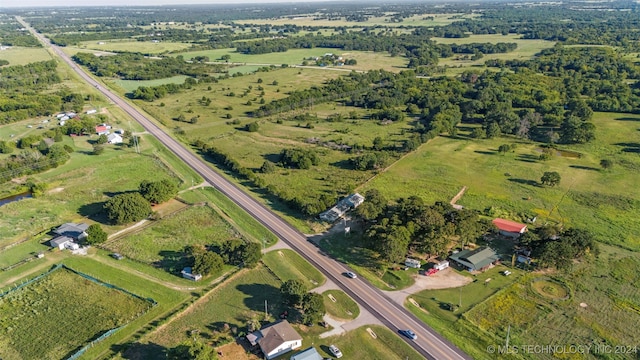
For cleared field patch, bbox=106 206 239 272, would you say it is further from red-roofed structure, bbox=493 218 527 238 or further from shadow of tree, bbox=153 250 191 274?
red-roofed structure, bbox=493 218 527 238

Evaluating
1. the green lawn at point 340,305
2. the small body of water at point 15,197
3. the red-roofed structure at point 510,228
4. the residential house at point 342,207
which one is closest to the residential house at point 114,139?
the small body of water at point 15,197

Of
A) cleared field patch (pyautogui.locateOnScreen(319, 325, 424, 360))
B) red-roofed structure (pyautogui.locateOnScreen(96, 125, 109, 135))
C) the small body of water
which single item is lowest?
cleared field patch (pyautogui.locateOnScreen(319, 325, 424, 360))

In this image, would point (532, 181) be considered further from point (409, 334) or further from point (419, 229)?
point (409, 334)

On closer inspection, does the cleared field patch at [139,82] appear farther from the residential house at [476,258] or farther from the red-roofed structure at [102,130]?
the residential house at [476,258]

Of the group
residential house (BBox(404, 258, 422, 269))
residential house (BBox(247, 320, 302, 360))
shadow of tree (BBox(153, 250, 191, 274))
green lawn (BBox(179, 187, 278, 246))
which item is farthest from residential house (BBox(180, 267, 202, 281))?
residential house (BBox(404, 258, 422, 269))

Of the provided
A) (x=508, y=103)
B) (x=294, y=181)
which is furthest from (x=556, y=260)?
(x=508, y=103)
